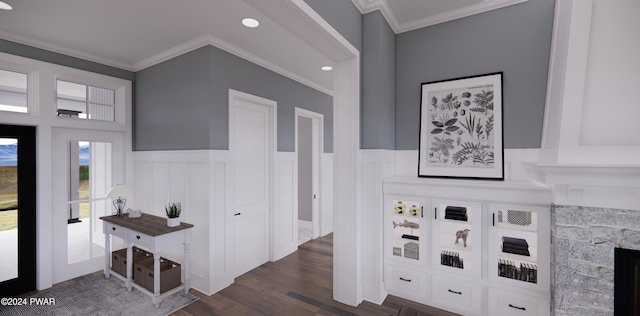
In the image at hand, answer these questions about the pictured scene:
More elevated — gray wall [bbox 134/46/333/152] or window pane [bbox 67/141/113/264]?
gray wall [bbox 134/46/333/152]

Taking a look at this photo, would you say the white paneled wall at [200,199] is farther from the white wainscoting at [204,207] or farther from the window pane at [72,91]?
the window pane at [72,91]

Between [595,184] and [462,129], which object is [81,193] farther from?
[595,184]

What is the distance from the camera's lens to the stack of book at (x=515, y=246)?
211cm

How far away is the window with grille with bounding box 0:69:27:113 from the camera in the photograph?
9.20ft

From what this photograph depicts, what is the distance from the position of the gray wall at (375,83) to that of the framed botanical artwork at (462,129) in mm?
442

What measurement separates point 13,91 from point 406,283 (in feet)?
15.0

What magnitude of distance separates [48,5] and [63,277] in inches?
117

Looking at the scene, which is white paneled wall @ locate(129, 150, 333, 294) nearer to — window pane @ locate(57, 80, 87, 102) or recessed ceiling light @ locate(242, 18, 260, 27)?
window pane @ locate(57, 80, 87, 102)

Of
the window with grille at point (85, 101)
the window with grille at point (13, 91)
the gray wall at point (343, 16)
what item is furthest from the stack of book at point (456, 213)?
the window with grille at point (13, 91)

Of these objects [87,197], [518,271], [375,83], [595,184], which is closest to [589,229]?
[595,184]

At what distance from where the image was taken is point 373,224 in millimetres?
2627

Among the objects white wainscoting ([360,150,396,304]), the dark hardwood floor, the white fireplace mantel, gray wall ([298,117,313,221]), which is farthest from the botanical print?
gray wall ([298,117,313,221])

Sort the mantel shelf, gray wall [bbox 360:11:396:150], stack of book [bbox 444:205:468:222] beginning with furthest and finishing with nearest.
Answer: gray wall [bbox 360:11:396:150] < stack of book [bbox 444:205:468:222] < the mantel shelf

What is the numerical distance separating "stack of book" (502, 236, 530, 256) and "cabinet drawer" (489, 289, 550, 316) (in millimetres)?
337
